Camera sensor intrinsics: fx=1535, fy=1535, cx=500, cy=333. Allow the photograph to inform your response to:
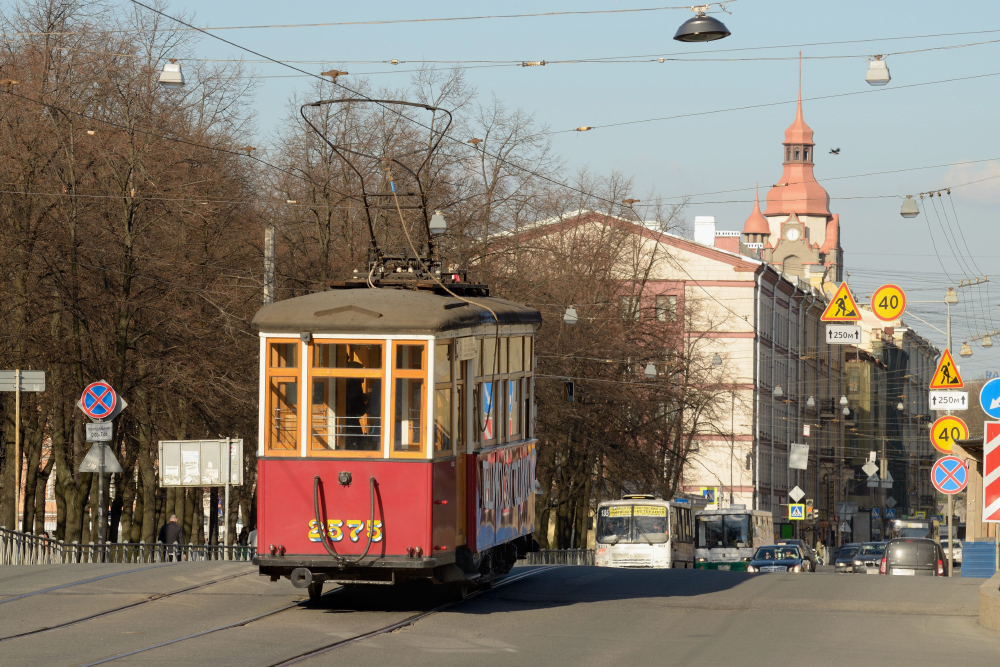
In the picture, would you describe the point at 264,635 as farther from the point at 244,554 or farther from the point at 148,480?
the point at 148,480

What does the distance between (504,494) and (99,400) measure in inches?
304

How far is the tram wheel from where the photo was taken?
47.1 ft

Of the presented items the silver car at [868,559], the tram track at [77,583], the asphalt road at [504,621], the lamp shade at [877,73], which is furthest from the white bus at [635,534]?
the tram track at [77,583]

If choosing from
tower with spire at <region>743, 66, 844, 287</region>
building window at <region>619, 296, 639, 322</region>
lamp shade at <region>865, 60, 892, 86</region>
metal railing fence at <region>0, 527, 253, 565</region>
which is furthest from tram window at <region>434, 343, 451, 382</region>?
tower with spire at <region>743, 66, 844, 287</region>

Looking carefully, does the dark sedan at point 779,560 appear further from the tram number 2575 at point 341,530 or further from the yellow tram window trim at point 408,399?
the tram number 2575 at point 341,530

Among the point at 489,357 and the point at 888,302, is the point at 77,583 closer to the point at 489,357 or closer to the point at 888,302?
the point at 489,357

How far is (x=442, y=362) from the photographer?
45.3ft

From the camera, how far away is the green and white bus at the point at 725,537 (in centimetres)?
4503

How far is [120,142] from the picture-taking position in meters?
29.0

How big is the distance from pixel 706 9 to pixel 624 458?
A: 24985 millimetres

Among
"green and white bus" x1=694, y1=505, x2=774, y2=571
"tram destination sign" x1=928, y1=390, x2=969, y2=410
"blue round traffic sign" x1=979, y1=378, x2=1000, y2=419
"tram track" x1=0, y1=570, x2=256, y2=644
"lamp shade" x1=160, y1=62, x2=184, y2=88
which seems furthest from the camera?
"green and white bus" x1=694, y1=505, x2=774, y2=571

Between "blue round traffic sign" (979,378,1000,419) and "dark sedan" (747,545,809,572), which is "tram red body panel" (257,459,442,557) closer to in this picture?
"blue round traffic sign" (979,378,1000,419)

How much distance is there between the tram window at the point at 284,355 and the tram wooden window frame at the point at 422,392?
887 mm

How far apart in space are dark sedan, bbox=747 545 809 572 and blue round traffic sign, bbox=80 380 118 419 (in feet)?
66.7
